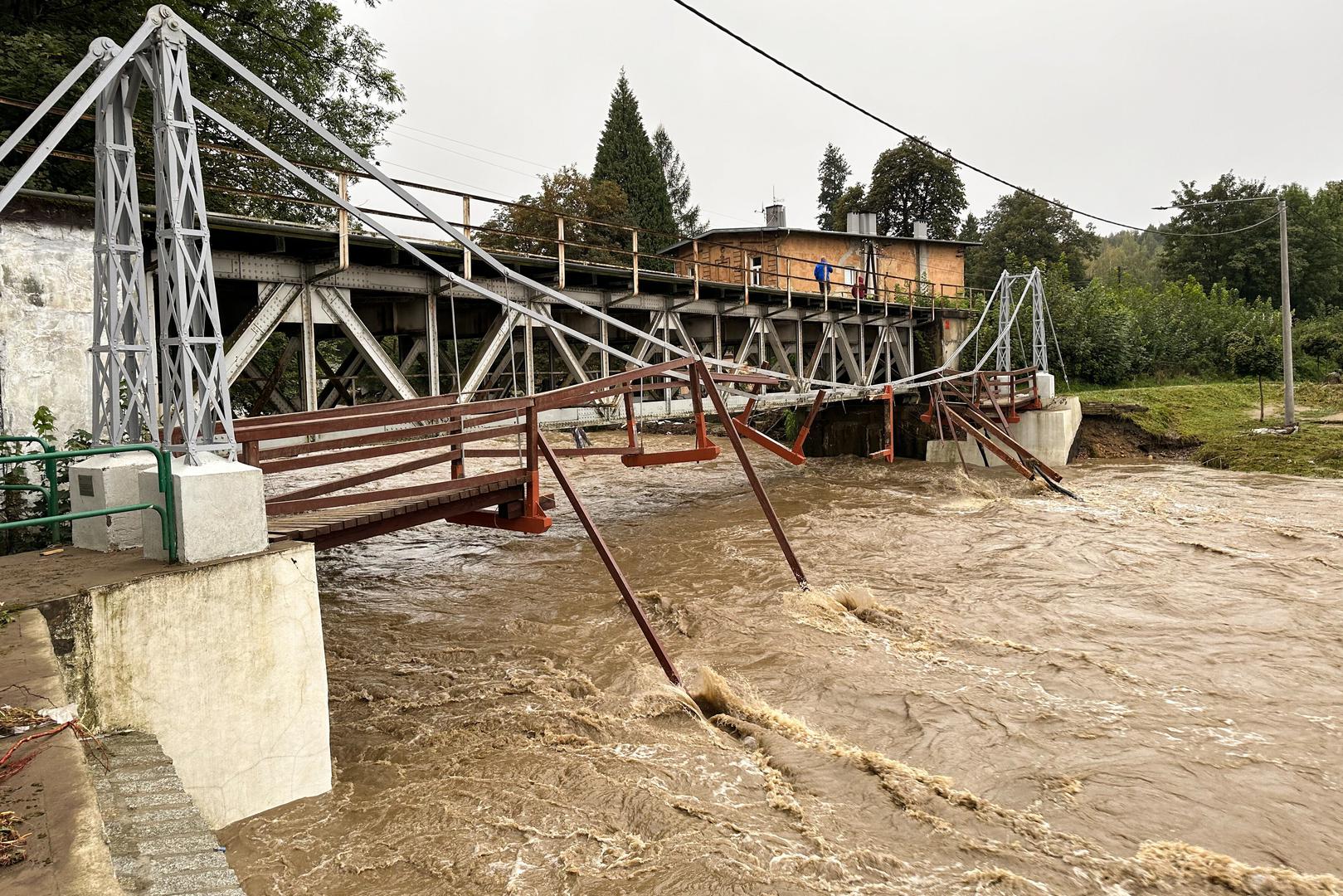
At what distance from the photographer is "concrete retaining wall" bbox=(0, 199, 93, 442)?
898 cm

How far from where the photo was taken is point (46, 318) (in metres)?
9.23

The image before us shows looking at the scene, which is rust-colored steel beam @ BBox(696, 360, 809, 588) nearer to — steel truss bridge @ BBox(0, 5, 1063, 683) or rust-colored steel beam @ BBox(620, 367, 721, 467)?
steel truss bridge @ BBox(0, 5, 1063, 683)

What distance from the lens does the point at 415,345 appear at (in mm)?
18125

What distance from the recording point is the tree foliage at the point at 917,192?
2199 inches

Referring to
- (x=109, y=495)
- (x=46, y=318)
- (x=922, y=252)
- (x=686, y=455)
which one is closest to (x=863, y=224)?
(x=922, y=252)

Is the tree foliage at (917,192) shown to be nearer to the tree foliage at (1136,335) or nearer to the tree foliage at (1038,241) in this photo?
the tree foliage at (1038,241)

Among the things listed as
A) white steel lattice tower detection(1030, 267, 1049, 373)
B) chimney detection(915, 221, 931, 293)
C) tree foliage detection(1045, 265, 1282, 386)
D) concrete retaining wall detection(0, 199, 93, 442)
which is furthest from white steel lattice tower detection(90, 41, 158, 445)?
chimney detection(915, 221, 931, 293)

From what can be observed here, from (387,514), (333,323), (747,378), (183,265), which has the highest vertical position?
(333,323)

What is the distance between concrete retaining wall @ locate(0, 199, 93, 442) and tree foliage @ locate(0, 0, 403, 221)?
279cm

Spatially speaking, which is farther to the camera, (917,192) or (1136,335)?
(917,192)

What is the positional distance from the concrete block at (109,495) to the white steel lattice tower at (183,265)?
17.1 inches

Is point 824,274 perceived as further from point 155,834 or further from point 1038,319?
point 155,834

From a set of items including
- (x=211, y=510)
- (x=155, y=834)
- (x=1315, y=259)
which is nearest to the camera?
(x=155, y=834)

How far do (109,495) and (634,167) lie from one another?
51.6 meters
